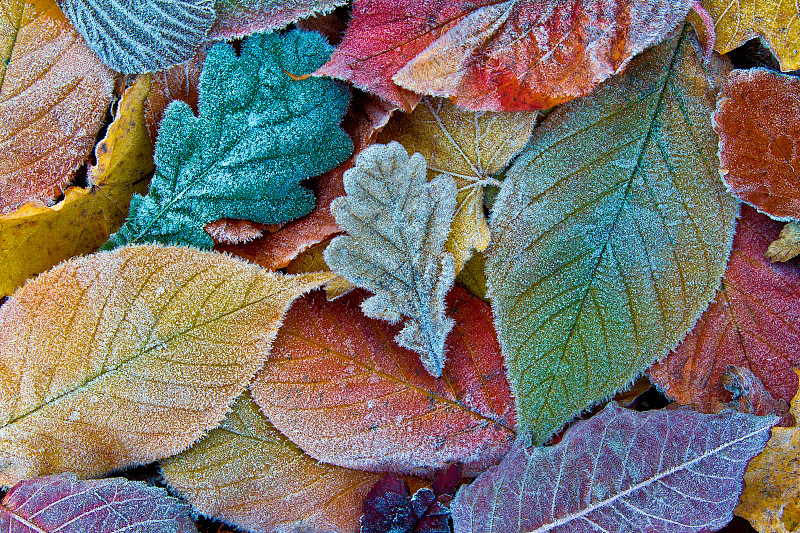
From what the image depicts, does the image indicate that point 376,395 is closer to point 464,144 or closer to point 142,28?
point 464,144

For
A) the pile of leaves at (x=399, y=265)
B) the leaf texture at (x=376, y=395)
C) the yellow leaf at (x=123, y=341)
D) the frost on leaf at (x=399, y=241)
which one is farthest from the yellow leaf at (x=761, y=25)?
the yellow leaf at (x=123, y=341)

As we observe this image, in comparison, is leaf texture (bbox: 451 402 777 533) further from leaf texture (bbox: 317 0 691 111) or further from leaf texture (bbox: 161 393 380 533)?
leaf texture (bbox: 317 0 691 111)

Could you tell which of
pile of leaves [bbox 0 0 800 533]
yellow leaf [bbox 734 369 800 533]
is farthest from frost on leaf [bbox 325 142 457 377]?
yellow leaf [bbox 734 369 800 533]

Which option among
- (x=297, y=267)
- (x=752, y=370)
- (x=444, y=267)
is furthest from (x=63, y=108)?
(x=752, y=370)

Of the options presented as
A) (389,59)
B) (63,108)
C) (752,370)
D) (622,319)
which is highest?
(63,108)

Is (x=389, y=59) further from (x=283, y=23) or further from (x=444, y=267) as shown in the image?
(x=444, y=267)

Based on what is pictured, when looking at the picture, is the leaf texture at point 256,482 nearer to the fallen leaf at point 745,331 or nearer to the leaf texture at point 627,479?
the leaf texture at point 627,479

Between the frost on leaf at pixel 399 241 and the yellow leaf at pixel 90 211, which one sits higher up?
the yellow leaf at pixel 90 211

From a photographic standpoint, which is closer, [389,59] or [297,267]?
[389,59]
